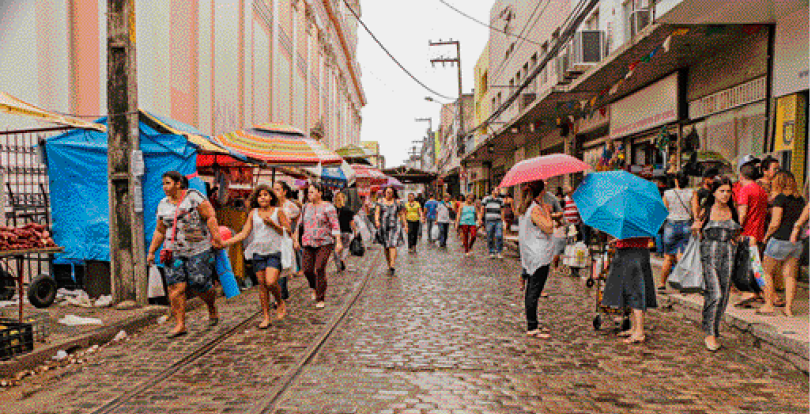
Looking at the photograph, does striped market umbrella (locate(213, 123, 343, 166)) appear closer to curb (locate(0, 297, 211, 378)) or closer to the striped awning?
curb (locate(0, 297, 211, 378))

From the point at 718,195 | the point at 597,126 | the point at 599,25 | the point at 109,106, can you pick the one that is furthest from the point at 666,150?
the point at 109,106

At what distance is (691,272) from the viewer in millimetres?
6316

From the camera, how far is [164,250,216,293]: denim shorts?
267 inches

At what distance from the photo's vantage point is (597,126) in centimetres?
1920

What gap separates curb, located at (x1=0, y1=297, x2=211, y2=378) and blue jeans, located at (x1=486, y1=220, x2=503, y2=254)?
8.50 m

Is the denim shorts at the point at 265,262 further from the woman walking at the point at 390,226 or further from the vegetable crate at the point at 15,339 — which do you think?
the woman walking at the point at 390,226

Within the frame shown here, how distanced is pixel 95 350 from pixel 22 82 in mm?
5703

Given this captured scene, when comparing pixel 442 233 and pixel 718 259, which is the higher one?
pixel 718 259

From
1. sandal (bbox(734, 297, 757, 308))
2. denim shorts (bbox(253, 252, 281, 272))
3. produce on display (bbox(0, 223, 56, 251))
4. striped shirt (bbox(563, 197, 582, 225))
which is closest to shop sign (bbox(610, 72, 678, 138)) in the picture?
striped shirt (bbox(563, 197, 582, 225))

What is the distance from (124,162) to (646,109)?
38.2ft

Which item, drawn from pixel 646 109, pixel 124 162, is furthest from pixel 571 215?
pixel 124 162

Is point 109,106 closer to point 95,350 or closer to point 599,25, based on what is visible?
point 95,350

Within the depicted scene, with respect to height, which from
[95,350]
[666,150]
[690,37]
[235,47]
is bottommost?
[95,350]

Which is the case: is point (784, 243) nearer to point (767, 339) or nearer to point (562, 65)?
point (767, 339)
